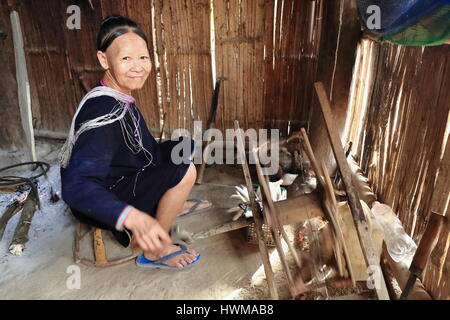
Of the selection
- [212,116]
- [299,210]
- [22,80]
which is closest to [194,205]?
[212,116]

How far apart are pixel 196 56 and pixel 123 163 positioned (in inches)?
78.9

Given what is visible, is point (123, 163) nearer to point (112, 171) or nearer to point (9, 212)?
point (112, 171)

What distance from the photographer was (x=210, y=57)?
12.1ft

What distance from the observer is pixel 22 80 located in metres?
3.85

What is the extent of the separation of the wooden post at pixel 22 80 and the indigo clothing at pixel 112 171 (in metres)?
2.24

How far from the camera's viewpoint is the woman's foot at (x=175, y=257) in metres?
2.30

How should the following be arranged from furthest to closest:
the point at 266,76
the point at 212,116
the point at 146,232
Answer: the point at 212,116
the point at 266,76
the point at 146,232

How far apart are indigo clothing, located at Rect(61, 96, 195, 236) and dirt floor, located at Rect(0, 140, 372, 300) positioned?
1.41 feet

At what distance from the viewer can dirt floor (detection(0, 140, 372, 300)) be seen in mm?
2129

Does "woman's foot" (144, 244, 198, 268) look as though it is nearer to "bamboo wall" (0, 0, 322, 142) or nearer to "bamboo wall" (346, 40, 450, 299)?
"bamboo wall" (346, 40, 450, 299)
